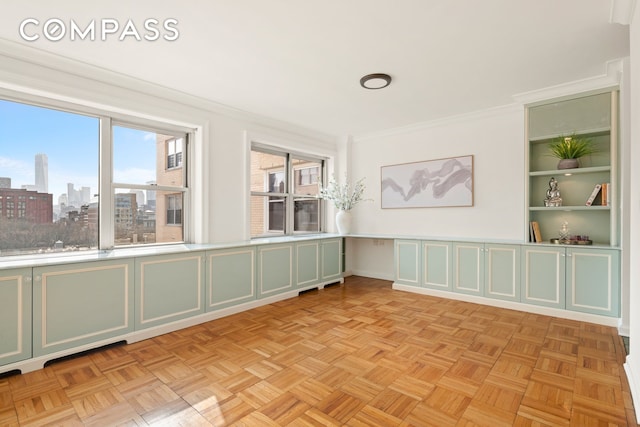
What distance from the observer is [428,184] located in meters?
5.20

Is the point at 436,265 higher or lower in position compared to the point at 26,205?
lower

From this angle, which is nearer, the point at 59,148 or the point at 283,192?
the point at 59,148

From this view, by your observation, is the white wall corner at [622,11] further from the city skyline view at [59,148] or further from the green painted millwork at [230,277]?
the city skyline view at [59,148]

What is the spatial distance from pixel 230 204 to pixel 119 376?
2.34m

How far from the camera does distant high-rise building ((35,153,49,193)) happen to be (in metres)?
3.04

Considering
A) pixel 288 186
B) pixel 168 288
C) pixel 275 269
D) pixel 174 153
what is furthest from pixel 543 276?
pixel 174 153

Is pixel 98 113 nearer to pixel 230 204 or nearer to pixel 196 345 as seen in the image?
pixel 230 204

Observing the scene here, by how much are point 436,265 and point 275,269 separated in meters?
2.25

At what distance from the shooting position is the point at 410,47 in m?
2.83

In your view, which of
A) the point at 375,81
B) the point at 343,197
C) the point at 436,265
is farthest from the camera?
the point at 343,197

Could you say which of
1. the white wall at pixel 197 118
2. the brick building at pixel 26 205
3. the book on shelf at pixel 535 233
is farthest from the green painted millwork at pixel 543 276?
the brick building at pixel 26 205

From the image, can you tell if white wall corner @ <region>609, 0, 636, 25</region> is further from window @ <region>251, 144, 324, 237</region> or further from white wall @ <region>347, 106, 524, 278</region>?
window @ <region>251, 144, 324, 237</region>

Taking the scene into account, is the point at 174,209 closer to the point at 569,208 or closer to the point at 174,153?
the point at 174,153

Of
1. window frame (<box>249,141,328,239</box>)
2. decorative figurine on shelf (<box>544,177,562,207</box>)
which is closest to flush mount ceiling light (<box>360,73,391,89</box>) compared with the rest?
window frame (<box>249,141,328,239</box>)
